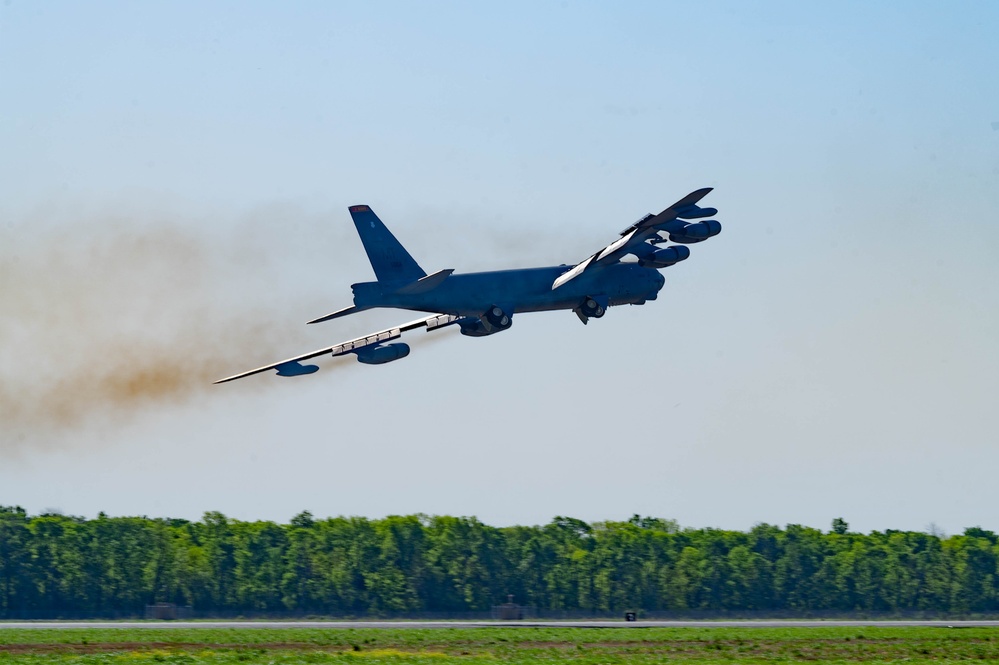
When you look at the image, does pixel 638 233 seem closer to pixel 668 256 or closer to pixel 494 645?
pixel 668 256

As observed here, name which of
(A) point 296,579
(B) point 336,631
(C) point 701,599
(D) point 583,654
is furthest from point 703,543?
(D) point 583,654

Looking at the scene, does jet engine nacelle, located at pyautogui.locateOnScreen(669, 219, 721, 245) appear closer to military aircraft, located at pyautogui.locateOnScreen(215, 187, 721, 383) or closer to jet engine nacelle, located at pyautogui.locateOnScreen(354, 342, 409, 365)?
military aircraft, located at pyautogui.locateOnScreen(215, 187, 721, 383)

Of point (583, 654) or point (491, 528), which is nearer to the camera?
point (583, 654)

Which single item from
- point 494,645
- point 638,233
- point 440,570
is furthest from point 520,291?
point 440,570

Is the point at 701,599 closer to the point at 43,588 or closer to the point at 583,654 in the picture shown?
the point at 43,588

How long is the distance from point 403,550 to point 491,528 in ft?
Answer: 27.1

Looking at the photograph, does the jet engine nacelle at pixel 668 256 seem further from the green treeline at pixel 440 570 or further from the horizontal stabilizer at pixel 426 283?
the green treeline at pixel 440 570

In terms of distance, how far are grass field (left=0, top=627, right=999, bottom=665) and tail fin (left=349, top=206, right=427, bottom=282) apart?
13.5m

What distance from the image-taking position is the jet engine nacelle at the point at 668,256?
56062 millimetres

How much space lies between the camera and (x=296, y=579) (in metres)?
108

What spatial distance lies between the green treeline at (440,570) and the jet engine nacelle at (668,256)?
2105 inches

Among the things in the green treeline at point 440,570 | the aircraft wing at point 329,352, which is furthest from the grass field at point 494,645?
the green treeline at point 440,570

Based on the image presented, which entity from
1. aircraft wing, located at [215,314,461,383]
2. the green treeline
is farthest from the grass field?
the green treeline

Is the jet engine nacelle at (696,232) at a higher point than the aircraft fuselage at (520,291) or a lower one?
higher
